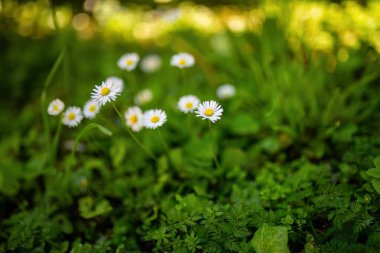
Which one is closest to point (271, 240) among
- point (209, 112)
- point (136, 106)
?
point (209, 112)

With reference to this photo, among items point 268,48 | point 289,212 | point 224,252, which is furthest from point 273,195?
point 268,48

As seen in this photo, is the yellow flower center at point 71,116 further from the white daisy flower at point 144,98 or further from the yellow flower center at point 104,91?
the white daisy flower at point 144,98

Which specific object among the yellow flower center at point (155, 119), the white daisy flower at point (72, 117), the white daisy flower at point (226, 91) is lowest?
the white daisy flower at point (226, 91)

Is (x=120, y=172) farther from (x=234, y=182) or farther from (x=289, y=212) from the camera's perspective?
(x=289, y=212)

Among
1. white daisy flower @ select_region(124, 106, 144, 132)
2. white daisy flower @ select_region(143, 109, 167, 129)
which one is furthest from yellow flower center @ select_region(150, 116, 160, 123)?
white daisy flower @ select_region(124, 106, 144, 132)

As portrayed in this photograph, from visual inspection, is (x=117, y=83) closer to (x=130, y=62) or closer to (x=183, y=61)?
(x=130, y=62)

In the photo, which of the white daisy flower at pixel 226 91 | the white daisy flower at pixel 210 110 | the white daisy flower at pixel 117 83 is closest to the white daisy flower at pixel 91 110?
the white daisy flower at pixel 117 83

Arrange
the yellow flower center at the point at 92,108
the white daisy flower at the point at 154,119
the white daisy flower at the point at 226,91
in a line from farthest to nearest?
the white daisy flower at the point at 226,91, the yellow flower center at the point at 92,108, the white daisy flower at the point at 154,119

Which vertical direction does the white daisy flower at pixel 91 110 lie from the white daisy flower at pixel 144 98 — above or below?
above
